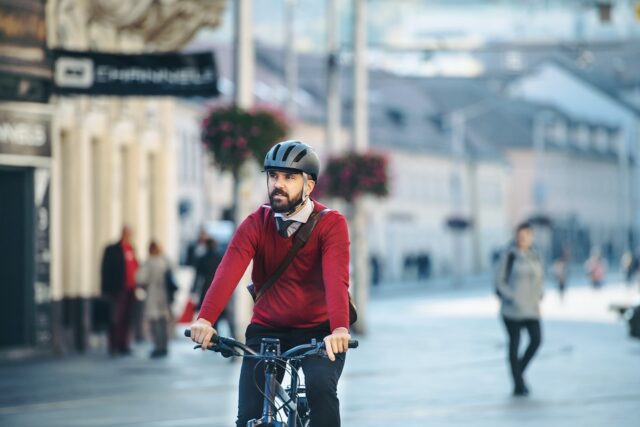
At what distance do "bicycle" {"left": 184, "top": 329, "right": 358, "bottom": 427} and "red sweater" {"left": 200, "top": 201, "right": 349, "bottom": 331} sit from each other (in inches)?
6.1

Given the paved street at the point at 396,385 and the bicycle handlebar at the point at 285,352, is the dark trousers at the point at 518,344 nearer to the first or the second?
the paved street at the point at 396,385

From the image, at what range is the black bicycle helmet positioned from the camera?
A: 806cm

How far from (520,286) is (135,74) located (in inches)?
262

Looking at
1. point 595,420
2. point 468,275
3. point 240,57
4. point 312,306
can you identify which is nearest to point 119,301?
point 240,57

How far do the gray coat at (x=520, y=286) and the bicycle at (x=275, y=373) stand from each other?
1006cm

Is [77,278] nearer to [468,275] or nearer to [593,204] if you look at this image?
[468,275]

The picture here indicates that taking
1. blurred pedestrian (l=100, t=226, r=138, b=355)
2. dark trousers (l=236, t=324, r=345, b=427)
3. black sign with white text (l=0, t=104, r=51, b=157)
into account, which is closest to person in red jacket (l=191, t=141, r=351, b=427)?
dark trousers (l=236, t=324, r=345, b=427)

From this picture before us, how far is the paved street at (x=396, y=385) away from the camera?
615 inches

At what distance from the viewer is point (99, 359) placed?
24812 millimetres

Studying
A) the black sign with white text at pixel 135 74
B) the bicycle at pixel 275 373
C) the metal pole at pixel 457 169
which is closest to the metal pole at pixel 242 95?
the black sign with white text at pixel 135 74

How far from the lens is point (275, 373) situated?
8.05 m

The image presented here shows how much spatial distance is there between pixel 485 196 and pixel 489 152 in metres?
2.48

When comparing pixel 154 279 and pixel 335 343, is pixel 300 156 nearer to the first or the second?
pixel 335 343

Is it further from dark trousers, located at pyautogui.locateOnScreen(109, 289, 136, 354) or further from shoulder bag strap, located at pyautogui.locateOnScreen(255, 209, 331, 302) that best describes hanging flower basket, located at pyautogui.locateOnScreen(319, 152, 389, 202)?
shoulder bag strap, located at pyautogui.locateOnScreen(255, 209, 331, 302)
